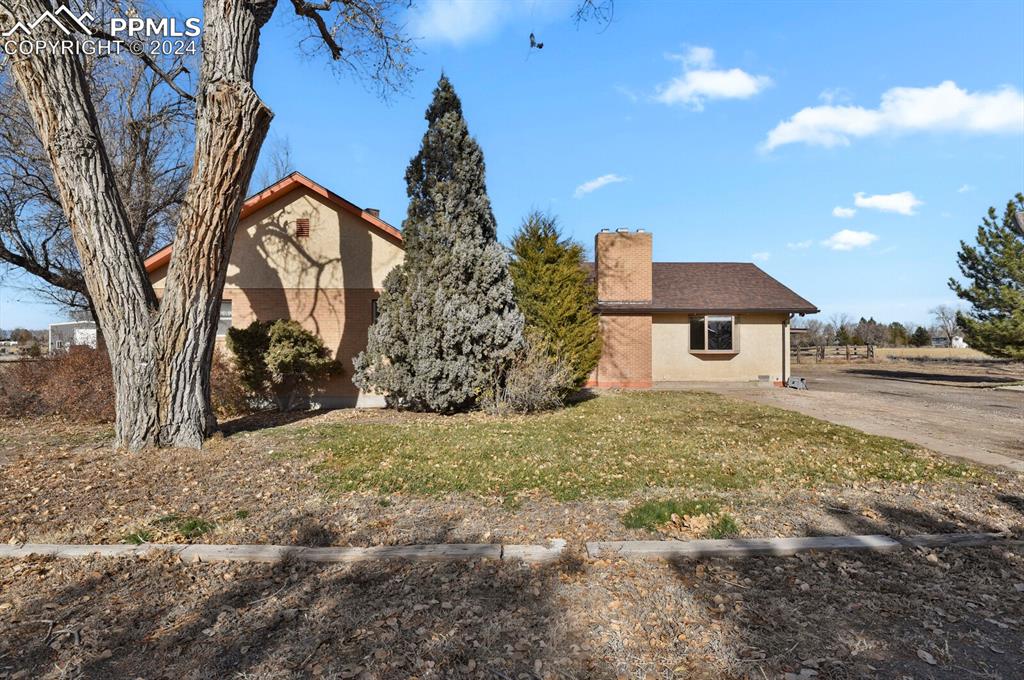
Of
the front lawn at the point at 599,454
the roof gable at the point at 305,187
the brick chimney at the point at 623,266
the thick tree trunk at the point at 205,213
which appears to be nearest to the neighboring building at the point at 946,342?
the brick chimney at the point at 623,266

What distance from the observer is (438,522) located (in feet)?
14.1

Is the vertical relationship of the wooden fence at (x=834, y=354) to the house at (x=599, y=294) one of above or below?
below

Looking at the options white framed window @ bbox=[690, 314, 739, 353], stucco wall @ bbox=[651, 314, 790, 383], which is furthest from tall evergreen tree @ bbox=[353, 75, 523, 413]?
white framed window @ bbox=[690, 314, 739, 353]

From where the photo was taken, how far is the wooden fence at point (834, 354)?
3331 centimetres

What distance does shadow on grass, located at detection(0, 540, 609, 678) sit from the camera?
2443 mm

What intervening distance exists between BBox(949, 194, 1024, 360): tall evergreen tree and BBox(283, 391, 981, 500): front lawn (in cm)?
1408

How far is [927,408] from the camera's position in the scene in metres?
11.6

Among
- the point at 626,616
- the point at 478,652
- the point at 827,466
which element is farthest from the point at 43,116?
the point at 827,466

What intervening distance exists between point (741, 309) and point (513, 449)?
12.7 m

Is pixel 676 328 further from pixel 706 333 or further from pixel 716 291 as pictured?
pixel 716 291

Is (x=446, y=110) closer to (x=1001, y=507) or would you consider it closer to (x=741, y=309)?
(x=1001, y=507)

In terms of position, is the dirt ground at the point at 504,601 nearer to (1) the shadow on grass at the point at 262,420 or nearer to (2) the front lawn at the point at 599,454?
(2) the front lawn at the point at 599,454

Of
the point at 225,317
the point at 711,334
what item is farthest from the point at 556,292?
the point at 225,317

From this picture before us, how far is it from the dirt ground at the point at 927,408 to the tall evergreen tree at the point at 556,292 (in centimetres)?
483
